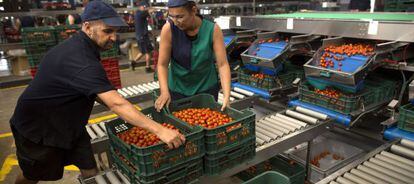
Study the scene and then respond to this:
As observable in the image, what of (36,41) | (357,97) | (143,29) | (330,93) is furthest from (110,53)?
(357,97)

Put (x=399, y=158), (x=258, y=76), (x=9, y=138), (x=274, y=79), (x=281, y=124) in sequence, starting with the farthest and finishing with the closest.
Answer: (x=9, y=138) → (x=258, y=76) → (x=274, y=79) → (x=281, y=124) → (x=399, y=158)

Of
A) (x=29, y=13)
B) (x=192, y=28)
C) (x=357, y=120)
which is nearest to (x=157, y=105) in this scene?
(x=192, y=28)

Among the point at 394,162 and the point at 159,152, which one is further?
the point at 394,162

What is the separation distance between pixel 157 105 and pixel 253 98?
1.72 metres

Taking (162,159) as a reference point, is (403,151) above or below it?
below

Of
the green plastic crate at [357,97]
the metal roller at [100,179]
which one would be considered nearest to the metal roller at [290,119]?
the green plastic crate at [357,97]

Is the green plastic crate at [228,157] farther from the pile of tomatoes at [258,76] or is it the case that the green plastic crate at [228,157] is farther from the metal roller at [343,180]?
the pile of tomatoes at [258,76]

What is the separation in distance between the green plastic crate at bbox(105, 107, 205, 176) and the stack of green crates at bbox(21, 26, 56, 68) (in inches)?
159

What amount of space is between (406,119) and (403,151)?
0.38 meters

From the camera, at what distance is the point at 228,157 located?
2.01 meters

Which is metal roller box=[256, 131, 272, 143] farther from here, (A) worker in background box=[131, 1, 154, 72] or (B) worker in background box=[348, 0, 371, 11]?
(B) worker in background box=[348, 0, 371, 11]

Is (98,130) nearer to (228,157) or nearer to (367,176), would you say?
(228,157)

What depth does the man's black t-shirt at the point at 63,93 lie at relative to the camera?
5.57ft

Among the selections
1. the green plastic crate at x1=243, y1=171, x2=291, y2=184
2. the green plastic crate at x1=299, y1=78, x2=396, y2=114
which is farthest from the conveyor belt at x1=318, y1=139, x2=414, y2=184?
the green plastic crate at x1=299, y1=78, x2=396, y2=114
